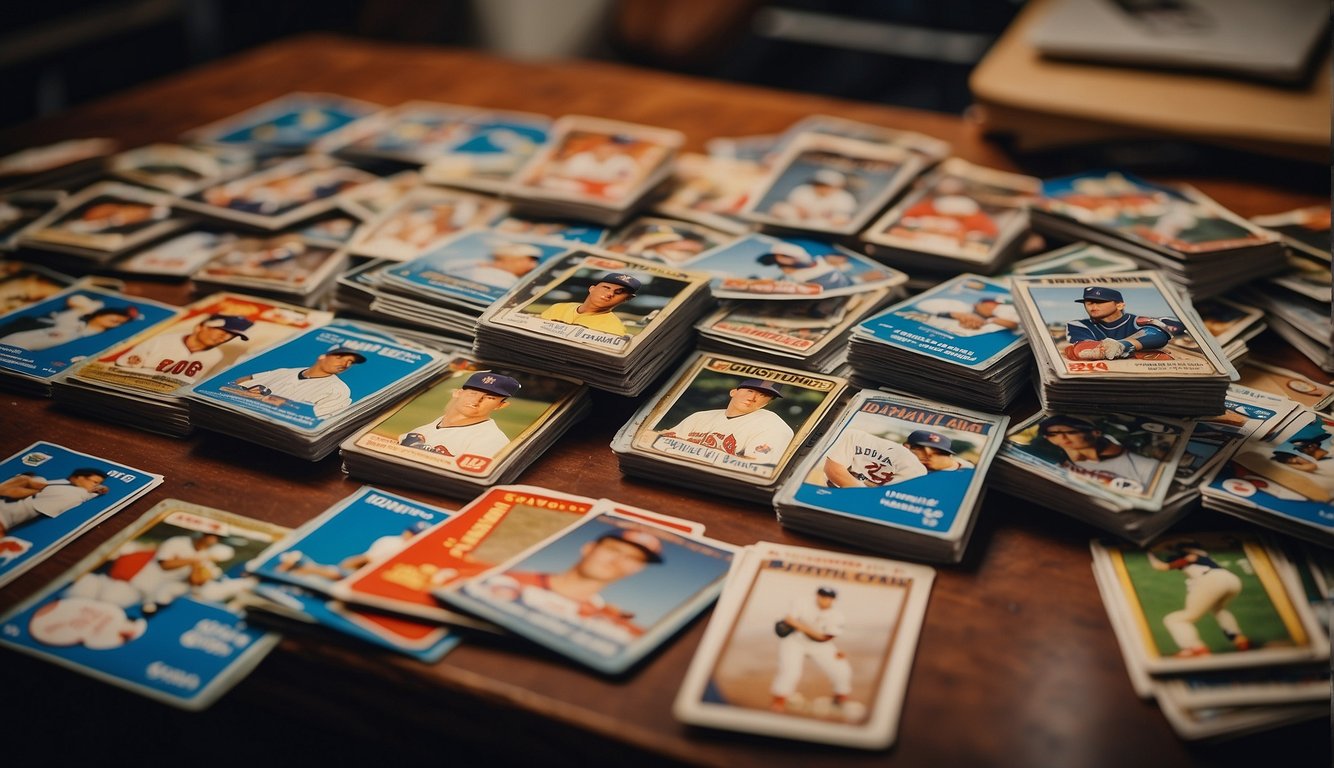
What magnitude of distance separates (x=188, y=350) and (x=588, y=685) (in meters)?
0.81

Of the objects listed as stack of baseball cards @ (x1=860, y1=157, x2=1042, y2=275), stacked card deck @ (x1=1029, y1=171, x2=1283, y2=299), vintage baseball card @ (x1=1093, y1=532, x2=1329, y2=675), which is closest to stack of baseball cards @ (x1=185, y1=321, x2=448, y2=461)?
stack of baseball cards @ (x1=860, y1=157, x2=1042, y2=275)

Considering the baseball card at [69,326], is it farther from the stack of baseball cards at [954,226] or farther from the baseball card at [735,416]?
the stack of baseball cards at [954,226]

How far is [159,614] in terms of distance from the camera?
1.05m

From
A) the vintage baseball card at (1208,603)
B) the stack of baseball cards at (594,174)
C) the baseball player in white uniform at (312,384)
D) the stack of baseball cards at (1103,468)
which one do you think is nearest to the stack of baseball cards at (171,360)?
the baseball player in white uniform at (312,384)

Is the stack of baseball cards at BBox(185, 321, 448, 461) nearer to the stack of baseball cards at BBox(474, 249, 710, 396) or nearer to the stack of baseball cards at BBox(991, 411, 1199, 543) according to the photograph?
the stack of baseball cards at BBox(474, 249, 710, 396)

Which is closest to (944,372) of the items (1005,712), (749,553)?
(749,553)

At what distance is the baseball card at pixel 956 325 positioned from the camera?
1.25 meters

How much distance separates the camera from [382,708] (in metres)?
1.02

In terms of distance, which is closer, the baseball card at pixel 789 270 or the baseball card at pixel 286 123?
the baseball card at pixel 789 270

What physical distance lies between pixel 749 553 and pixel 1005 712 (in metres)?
0.29

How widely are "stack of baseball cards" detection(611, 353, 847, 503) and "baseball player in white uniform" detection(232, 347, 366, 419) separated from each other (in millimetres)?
352

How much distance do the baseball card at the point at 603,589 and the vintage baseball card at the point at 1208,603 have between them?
397 millimetres

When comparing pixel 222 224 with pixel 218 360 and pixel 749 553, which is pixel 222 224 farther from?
pixel 749 553

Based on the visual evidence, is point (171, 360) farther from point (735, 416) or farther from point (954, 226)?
point (954, 226)
